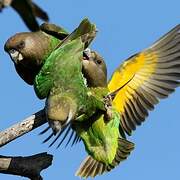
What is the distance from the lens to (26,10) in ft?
1.76

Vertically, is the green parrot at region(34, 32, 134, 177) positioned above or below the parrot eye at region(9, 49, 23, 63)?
below

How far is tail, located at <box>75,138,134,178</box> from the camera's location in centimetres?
388

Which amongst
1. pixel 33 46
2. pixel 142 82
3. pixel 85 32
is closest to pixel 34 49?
pixel 33 46

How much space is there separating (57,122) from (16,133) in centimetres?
30

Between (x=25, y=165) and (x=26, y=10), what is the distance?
213 centimetres

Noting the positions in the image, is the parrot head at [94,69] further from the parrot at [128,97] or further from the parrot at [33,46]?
the parrot at [33,46]

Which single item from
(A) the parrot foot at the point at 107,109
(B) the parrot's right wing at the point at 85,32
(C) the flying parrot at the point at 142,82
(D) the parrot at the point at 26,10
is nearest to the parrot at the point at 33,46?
(B) the parrot's right wing at the point at 85,32

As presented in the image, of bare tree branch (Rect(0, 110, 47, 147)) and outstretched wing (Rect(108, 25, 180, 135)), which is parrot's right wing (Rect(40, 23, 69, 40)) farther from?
outstretched wing (Rect(108, 25, 180, 135))

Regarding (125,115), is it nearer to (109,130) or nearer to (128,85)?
(128,85)

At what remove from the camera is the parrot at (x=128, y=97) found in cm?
325

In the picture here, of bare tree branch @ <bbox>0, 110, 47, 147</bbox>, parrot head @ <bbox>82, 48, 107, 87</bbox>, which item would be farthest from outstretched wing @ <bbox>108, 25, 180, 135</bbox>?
bare tree branch @ <bbox>0, 110, 47, 147</bbox>

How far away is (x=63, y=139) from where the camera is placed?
3.19 meters

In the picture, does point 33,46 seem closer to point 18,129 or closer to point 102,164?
point 18,129

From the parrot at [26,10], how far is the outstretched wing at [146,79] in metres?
3.58
